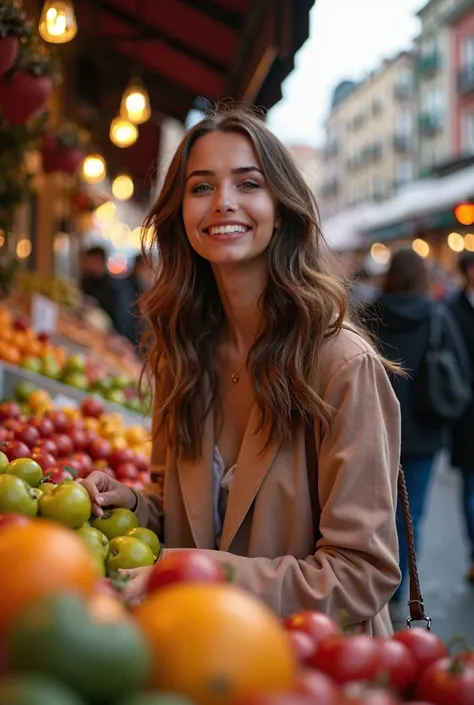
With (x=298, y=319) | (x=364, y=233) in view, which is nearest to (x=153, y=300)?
(x=298, y=319)

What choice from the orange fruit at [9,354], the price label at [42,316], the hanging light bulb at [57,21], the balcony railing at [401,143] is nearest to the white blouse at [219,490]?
the orange fruit at [9,354]

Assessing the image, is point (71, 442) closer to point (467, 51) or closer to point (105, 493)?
point (105, 493)

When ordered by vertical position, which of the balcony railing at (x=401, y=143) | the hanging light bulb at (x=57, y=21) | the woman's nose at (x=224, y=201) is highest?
the balcony railing at (x=401, y=143)

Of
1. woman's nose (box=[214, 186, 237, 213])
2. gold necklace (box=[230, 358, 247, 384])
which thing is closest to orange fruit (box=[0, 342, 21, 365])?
gold necklace (box=[230, 358, 247, 384])

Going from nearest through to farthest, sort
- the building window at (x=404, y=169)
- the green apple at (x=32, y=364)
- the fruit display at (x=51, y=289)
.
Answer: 1. the green apple at (x=32, y=364)
2. the fruit display at (x=51, y=289)
3. the building window at (x=404, y=169)

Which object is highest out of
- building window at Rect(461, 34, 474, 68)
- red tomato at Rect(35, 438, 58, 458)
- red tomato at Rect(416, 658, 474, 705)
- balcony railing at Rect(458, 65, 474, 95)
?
building window at Rect(461, 34, 474, 68)

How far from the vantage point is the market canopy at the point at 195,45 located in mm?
5680

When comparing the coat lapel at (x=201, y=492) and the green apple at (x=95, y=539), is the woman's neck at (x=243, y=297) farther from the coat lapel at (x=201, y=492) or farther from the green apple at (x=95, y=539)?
the green apple at (x=95, y=539)

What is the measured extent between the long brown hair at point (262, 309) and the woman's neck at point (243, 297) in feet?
0.13

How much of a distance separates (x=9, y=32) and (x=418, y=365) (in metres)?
2.90

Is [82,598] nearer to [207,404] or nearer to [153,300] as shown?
[207,404]

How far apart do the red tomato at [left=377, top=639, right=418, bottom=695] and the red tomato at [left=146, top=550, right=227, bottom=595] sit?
0.27 metres

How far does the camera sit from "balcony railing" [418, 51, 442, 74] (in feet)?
128

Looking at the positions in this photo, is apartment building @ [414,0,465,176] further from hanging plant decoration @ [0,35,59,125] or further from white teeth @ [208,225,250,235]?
white teeth @ [208,225,250,235]
